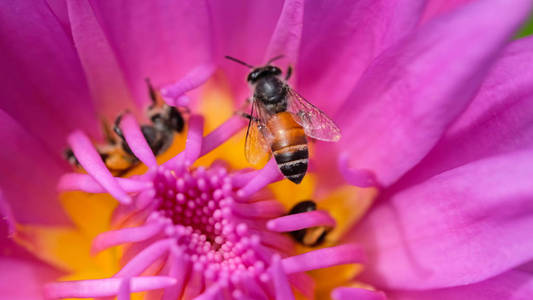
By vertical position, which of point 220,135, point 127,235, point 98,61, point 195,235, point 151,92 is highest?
point 98,61

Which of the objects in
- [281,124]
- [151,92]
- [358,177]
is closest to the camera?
[358,177]

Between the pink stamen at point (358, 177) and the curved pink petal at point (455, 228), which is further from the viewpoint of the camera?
the pink stamen at point (358, 177)

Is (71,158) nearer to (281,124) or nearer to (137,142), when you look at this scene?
(137,142)

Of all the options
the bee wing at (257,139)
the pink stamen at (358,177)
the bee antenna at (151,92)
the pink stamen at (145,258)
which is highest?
the bee antenna at (151,92)

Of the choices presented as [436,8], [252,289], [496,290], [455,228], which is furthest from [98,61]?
[496,290]

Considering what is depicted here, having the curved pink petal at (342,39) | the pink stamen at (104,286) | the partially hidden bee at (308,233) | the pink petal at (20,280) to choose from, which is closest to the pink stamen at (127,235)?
the pink stamen at (104,286)

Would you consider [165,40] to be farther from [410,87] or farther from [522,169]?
[522,169]

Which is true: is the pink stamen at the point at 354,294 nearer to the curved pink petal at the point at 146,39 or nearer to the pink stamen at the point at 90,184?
the pink stamen at the point at 90,184

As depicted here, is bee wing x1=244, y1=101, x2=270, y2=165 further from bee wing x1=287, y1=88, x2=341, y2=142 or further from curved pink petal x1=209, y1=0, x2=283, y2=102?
curved pink petal x1=209, y1=0, x2=283, y2=102
